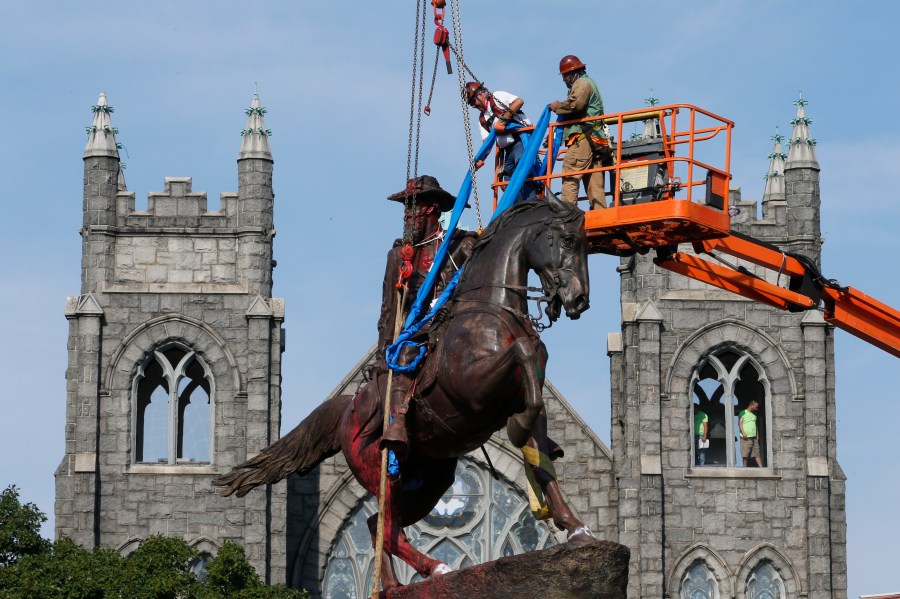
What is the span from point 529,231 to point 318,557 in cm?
2503

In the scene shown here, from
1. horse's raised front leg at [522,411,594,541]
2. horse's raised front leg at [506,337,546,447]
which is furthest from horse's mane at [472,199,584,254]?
horse's raised front leg at [522,411,594,541]

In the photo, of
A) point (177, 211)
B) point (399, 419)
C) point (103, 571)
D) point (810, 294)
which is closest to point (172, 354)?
point (177, 211)

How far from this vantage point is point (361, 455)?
18672mm

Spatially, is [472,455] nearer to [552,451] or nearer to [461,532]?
[461,532]

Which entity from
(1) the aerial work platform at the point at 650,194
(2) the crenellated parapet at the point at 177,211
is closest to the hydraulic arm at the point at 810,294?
(1) the aerial work platform at the point at 650,194

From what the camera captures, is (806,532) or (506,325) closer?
(506,325)

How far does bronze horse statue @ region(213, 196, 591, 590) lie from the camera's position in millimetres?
16844

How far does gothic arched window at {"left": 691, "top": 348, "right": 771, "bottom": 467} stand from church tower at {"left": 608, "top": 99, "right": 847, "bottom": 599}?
0.03m

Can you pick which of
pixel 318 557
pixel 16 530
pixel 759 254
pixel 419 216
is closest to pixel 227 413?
pixel 318 557

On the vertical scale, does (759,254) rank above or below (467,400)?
above

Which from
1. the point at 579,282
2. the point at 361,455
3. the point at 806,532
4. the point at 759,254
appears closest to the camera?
the point at 579,282

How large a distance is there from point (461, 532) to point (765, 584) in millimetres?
5788

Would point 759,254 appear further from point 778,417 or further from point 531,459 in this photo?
point 778,417

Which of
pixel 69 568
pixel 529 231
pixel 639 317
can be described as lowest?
pixel 69 568
